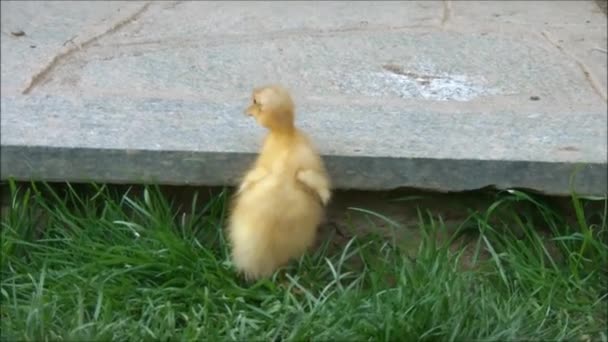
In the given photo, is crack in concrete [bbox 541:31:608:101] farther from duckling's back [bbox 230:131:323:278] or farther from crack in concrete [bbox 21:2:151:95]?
crack in concrete [bbox 21:2:151:95]

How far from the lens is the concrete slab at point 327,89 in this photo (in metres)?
2.06

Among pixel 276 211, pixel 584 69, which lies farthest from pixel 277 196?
pixel 584 69

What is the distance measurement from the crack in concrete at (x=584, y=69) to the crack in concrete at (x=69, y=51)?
1230 mm

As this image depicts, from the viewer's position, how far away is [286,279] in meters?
2.02

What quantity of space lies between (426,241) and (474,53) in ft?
3.76

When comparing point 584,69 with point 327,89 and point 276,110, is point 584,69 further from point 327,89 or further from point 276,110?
point 276,110

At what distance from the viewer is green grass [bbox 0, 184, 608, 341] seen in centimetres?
185

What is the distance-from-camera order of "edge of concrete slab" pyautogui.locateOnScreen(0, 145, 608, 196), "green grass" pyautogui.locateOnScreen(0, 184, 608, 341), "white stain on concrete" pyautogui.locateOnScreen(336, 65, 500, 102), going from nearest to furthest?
"green grass" pyautogui.locateOnScreen(0, 184, 608, 341)
"edge of concrete slab" pyautogui.locateOnScreen(0, 145, 608, 196)
"white stain on concrete" pyautogui.locateOnScreen(336, 65, 500, 102)

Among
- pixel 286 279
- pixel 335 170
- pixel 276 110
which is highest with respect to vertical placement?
pixel 276 110

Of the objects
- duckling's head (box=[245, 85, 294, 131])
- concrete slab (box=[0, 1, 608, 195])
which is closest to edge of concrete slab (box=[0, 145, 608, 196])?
concrete slab (box=[0, 1, 608, 195])

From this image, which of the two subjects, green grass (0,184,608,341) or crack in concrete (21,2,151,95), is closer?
green grass (0,184,608,341)

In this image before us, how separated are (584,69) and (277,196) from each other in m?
1.27

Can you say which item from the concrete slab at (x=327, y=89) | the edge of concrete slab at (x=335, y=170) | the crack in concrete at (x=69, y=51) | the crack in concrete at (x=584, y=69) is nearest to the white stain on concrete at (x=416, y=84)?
the concrete slab at (x=327, y=89)

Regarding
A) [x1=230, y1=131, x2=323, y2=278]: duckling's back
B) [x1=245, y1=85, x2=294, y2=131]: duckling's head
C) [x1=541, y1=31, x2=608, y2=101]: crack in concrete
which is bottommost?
[x1=541, y1=31, x2=608, y2=101]: crack in concrete
